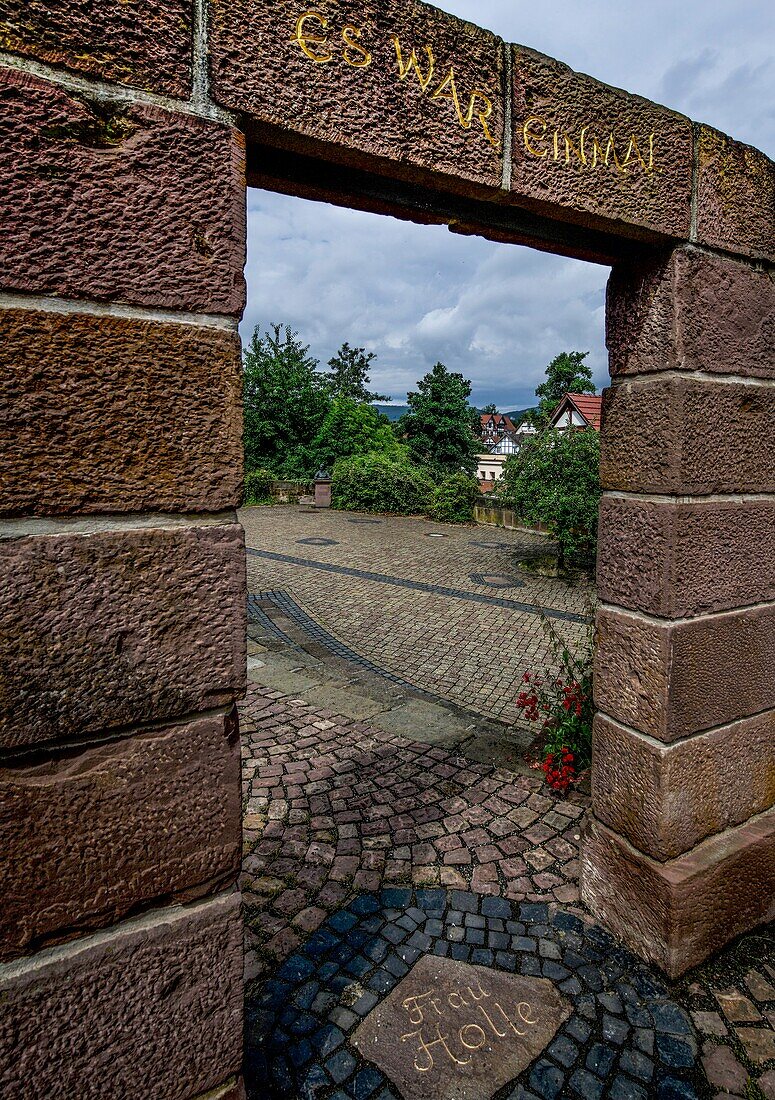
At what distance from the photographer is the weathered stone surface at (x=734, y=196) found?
2037mm

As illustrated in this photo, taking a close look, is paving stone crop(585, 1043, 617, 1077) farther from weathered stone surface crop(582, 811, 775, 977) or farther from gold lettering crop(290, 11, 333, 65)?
gold lettering crop(290, 11, 333, 65)

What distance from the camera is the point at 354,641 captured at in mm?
6414

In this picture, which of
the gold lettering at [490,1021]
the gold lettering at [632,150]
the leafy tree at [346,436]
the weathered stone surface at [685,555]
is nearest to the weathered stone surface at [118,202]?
the gold lettering at [632,150]

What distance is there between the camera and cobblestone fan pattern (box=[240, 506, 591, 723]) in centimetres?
561

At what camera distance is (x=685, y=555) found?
2088 millimetres

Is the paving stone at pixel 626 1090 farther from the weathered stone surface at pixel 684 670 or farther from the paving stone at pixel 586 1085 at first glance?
the weathered stone surface at pixel 684 670

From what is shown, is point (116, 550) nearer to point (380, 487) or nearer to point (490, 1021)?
point (490, 1021)

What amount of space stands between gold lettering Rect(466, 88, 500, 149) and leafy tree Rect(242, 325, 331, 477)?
20.7 metres

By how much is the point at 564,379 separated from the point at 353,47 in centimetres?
3194

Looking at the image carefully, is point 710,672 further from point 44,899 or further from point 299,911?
point 44,899

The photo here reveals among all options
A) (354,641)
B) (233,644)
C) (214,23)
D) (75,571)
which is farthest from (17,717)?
(354,641)

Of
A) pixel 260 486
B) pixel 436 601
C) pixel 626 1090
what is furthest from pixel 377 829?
pixel 260 486

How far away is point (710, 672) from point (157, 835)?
1929 mm

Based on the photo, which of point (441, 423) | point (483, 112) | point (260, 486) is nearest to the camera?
point (483, 112)
